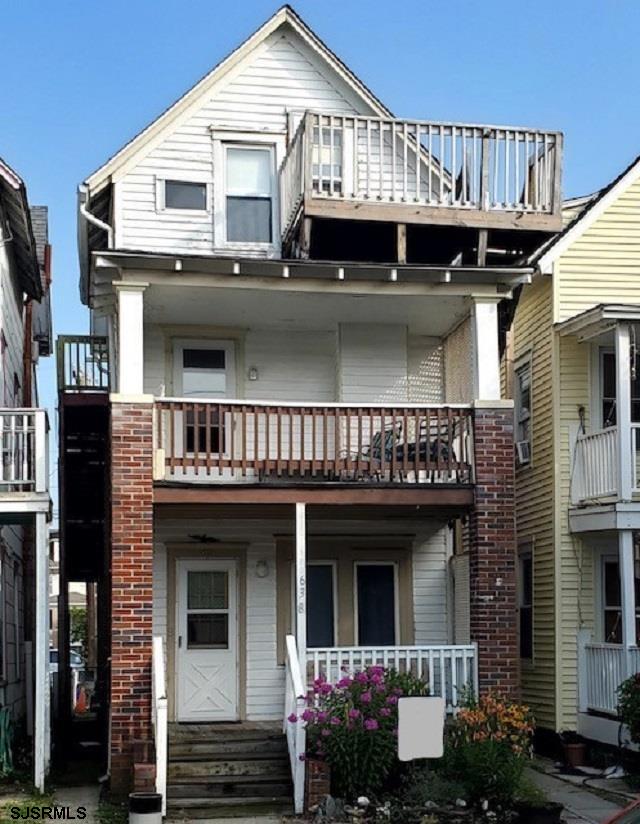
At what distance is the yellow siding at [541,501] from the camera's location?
62.3 ft

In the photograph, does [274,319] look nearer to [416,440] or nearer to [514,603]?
[416,440]

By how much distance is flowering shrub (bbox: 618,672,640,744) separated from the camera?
1547cm

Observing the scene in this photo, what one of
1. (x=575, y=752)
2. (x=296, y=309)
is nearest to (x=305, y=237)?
(x=296, y=309)

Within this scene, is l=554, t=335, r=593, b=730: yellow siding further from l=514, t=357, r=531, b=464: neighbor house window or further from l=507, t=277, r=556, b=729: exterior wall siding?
l=514, t=357, r=531, b=464: neighbor house window

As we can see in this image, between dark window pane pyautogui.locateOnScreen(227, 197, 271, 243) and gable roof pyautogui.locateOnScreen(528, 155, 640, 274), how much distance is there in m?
3.90

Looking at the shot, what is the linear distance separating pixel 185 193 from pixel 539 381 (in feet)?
20.1

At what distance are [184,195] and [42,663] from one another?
6.74 meters

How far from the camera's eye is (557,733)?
18.2 meters

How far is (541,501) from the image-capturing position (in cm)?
1961

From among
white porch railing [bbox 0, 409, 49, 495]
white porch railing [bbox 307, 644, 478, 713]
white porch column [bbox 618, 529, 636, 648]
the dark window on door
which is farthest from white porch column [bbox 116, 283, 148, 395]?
the dark window on door

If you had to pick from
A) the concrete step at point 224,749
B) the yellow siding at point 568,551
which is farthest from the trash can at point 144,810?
the yellow siding at point 568,551

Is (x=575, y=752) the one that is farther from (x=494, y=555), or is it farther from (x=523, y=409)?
(x=523, y=409)

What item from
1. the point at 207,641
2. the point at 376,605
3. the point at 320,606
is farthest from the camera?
the point at 376,605

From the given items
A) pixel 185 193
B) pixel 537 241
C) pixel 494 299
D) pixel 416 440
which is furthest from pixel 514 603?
pixel 185 193
